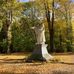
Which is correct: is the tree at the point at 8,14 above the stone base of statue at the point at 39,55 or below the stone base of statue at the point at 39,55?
above

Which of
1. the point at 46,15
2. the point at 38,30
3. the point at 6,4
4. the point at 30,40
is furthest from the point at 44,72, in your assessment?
the point at 30,40

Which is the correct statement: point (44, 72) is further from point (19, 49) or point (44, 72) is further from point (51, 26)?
point (19, 49)

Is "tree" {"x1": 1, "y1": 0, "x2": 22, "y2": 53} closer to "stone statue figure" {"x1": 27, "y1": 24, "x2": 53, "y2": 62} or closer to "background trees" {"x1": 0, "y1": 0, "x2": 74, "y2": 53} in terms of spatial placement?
"background trees" {"x1": 0, "y1": 0, "x2": 74, "y2": 53}

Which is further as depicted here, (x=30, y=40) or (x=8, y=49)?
(x=30, y=40)

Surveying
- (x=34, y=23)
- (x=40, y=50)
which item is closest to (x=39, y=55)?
(x=40, y=50)

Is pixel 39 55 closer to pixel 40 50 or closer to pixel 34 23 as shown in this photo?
pixel 40 50

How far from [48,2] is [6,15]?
5.67 meters

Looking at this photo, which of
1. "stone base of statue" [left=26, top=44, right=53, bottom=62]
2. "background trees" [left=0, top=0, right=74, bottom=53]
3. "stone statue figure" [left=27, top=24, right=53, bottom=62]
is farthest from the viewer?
"background trees" [left=0, top=0, right=74, bottom=53]

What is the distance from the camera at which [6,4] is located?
1313 inches

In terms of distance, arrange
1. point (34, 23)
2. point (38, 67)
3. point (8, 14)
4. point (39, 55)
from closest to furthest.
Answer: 1. point (38, 67)
2. point (39, 55)
3. point (8, 14)
4. point (34, 23)

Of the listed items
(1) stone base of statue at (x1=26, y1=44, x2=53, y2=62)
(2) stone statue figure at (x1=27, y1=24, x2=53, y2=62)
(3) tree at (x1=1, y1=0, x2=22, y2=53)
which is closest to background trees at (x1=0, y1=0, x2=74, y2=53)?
(3) tree at (x1=1, y1=0, x2=22, y2=53)

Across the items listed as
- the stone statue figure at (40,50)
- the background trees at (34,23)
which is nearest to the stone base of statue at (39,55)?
the stone statue figure at (40,50)

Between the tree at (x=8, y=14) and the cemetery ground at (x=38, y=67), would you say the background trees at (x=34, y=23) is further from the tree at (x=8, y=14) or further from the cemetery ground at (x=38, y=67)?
the cemetery ground at (x=38, y=67)

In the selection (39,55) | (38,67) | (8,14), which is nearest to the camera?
(38,67)
